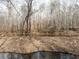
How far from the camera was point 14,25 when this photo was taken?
267 centimetres

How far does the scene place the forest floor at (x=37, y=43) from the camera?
2602mm

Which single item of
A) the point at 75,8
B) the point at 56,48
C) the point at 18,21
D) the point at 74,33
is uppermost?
the point at 75,8

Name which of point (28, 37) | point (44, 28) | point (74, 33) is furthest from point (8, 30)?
point (74, 33)

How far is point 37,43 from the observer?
2.64 metres

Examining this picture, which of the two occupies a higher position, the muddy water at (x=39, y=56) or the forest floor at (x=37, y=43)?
the forest floor at (x=37, y=43)

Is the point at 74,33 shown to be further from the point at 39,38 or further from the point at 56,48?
the point at 39,38

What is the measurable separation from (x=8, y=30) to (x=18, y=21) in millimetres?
194

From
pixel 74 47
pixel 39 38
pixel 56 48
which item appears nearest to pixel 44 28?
pixel 39 38

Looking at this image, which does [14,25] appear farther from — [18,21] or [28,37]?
[28,37]

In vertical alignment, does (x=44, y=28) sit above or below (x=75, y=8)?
below

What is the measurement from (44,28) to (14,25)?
436mm

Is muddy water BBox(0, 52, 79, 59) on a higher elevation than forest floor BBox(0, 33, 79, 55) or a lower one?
lower

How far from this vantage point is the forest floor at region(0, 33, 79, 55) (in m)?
2.60

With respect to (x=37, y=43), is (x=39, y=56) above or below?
below
